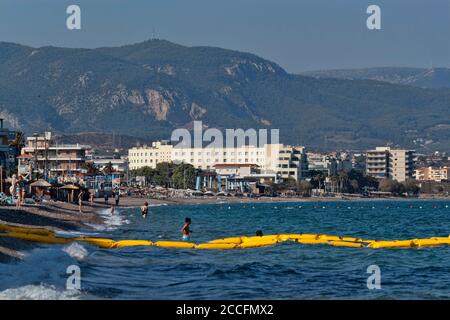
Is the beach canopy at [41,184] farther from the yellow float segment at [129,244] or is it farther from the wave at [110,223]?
the yellow float segment at [129,244]

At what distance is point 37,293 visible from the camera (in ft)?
87.0

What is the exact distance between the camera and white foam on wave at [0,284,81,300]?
25734mm

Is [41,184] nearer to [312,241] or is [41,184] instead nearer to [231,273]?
[312,241]

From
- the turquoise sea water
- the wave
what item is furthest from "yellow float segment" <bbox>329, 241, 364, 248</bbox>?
the wave

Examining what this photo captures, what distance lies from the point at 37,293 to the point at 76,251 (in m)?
14.0

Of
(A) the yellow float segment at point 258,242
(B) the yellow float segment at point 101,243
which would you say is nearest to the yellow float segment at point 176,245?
(A) the yellow float segment at point 258,242

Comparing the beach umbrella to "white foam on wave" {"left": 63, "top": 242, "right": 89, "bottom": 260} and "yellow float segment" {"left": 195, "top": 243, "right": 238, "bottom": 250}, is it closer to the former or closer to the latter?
"yellow float segment" {"left": 195, "top": 243, "right": 238, "bottom": 250}

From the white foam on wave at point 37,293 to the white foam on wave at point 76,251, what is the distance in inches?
437

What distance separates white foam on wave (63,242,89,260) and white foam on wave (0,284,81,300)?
11.1 meters

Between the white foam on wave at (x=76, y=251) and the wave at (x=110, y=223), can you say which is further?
the wave at (x=110, y=223)

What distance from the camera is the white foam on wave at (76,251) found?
39.2 meters

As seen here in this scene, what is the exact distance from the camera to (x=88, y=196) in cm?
13725
